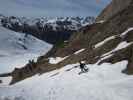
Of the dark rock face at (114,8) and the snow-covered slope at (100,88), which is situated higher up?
the dark rock face at (114,8)

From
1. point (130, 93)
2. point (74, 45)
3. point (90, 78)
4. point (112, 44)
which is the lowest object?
point (130, 93)

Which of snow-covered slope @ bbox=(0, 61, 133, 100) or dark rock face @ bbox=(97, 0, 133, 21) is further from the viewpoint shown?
dark rock face @ bbox=(97, 0, 133, 21)

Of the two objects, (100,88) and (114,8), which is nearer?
(100,88)

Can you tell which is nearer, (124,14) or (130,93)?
(130,93)

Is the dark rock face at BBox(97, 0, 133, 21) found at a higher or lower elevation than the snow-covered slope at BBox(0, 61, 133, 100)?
higher

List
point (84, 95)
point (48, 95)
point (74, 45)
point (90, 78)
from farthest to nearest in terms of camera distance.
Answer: point (74, 45), point (90, 78), point (48, 95), point (84, 95)

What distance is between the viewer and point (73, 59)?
48.4 m

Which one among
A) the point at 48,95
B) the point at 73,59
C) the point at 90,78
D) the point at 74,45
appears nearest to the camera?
the point at 48,95

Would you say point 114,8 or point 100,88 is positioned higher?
point 114,8

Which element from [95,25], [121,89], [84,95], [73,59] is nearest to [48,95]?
[84,95]

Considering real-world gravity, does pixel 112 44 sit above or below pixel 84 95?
above

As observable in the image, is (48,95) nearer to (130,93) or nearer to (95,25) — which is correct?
(130,93)

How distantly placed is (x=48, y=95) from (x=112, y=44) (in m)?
17.8

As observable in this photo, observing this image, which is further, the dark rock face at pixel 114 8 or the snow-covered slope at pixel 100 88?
the dark rock face at pixel 114 8
